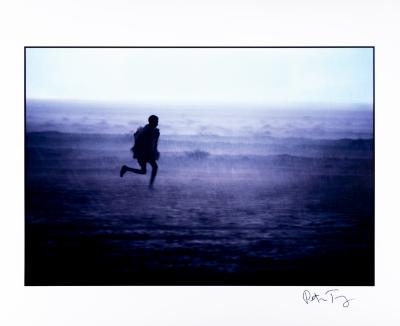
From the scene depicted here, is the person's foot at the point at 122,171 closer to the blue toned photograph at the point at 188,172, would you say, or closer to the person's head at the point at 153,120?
the blue toned photograph at the point at 188,172

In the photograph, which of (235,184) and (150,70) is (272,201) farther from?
(150,70)

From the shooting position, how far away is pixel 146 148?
159 inches

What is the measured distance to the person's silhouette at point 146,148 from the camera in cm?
403

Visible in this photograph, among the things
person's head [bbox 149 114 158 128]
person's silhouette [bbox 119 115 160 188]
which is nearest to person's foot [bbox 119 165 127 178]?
person's silhouette [bbox 119 115 160 188]

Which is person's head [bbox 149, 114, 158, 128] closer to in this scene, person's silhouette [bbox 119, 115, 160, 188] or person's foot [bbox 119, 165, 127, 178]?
person's silhouette [bbox 119, 115, 160, 188]

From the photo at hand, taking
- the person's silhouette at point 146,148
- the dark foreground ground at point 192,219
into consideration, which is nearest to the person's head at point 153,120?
the person's silhouette at point 146,148

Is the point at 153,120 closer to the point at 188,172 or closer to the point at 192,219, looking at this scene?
the point at 188,172

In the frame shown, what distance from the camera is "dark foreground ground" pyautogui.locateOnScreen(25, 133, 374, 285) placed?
402 centimetres

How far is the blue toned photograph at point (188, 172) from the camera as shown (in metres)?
4.02

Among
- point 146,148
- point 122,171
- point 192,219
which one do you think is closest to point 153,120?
point 146,148

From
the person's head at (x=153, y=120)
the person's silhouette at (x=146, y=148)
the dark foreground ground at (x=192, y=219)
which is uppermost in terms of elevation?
the person's head at (x=153, y=120)

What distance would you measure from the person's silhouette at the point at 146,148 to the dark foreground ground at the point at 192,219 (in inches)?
1.7

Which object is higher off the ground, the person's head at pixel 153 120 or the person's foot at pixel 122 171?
the person's head at pixel 153 120

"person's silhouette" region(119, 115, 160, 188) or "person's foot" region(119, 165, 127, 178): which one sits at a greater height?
"person's silhouette" region(119, 115, 160, 188)
